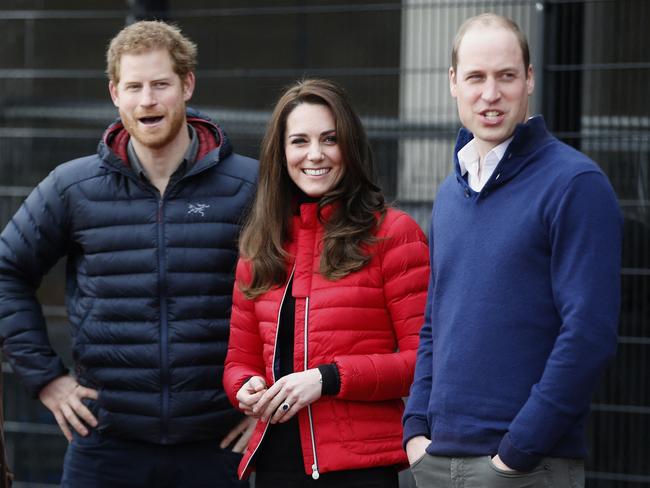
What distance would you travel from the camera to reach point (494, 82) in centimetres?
278

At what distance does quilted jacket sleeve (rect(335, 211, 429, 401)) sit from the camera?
124 inches

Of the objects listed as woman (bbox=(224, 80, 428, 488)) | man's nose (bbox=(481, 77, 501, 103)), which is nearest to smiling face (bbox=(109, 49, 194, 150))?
woman (bbox=(224, 80, 428, 488))

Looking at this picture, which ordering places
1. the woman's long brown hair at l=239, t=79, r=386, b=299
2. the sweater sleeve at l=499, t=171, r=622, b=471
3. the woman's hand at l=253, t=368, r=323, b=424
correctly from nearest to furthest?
the sweater sleeve at l=499, t=171, r=622, b=471 → the woman's hand at l=253, t=368, r=323, b=424 → the woman's long brown hair at l=239, t=79, r=386, b=299

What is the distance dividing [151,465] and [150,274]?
0.61m

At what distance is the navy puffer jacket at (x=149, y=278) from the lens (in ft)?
11.9

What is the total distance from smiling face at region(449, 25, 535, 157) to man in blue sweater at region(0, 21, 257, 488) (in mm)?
1112

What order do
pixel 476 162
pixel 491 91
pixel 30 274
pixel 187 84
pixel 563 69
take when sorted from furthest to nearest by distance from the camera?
pixel 563 69
pixel 30 274
pixel 187 84
pixel 476 162
pixel 491 91

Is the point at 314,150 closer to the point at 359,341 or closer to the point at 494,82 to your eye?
the point at 359,341

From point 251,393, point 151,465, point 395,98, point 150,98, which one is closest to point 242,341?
point 251,393

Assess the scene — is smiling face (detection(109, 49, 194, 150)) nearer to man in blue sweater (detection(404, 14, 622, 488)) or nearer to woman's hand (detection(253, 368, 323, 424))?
woman's hand (detection(253, 368, 323, 424))

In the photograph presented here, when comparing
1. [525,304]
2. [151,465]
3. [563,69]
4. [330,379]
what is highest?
[563,69]

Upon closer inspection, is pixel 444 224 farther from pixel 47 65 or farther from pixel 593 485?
pixel 47 65

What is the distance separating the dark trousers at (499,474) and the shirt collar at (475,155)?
0.71 m

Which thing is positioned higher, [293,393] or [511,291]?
[511,291]
